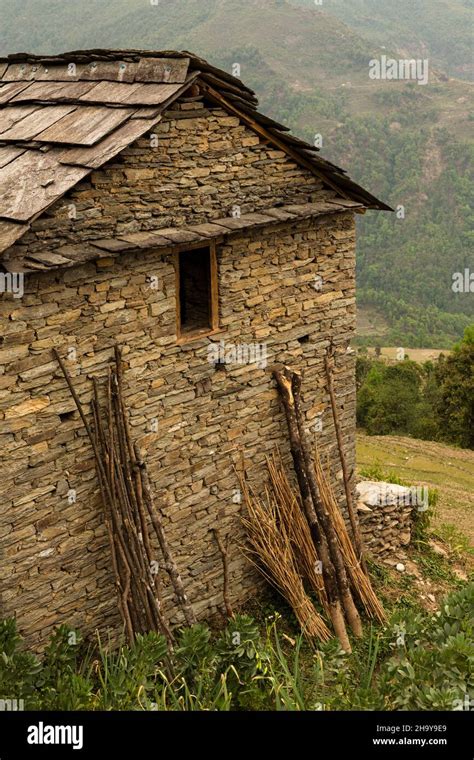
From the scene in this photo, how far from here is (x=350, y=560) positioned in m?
9.13

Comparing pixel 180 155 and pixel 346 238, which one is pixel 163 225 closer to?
pixel 180 155

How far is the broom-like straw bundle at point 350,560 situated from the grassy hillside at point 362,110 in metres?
43.1

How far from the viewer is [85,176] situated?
6.54 meters

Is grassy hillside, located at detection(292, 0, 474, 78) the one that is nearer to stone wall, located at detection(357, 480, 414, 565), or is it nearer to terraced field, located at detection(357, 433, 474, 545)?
terraced field, located at detection(357, 433, 474, 545)

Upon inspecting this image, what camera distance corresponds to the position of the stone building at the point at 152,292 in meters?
6.68

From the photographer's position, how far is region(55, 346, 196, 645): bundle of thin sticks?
23.7ft

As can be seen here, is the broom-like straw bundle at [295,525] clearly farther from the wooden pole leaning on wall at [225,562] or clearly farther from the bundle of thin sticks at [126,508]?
the bundle of thin sticks at [126,508]

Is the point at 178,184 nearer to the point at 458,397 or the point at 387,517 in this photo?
the point at 387,517

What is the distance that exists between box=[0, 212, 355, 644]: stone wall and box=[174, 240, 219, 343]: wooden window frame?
0.21 feet

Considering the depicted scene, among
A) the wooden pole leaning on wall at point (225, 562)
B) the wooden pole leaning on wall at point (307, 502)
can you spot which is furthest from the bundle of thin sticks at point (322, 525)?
the wooden pole leaning on wall at point (225, 562)

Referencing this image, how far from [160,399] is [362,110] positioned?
79.3 m

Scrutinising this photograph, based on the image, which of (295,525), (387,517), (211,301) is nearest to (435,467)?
(387,517)

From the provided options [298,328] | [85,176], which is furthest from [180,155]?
[298,328]

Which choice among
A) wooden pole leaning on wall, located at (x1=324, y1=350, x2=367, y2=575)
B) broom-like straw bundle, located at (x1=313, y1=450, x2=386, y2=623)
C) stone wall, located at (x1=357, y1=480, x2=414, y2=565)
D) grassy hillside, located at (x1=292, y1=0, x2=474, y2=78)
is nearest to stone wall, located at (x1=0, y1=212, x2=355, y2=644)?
wooden pole leaning on wall, located at (x1=324, y1=350, x2=367, y2=575)
